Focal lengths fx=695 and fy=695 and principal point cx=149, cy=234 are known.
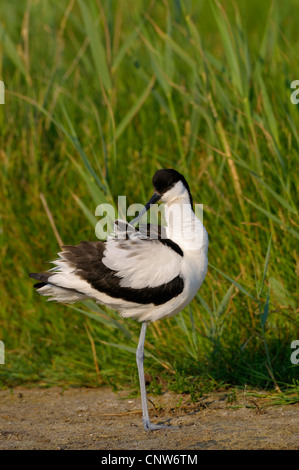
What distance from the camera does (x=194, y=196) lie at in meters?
4.57

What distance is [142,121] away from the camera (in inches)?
209

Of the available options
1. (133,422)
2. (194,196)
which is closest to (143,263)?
(133,422)

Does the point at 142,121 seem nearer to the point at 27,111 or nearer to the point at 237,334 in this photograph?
the point at 27,111

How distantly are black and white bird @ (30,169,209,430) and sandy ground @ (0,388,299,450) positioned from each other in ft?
0.67

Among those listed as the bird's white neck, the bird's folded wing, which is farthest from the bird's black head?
the bird's folded wing

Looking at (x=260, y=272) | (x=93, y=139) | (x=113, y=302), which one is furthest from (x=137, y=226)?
(x=93, y=139)

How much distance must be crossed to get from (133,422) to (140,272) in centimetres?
76

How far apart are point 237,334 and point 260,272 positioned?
40 cm

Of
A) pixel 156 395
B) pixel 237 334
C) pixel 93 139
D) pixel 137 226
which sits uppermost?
pixel 93 139

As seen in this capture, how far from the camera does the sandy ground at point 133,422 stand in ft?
9.75
